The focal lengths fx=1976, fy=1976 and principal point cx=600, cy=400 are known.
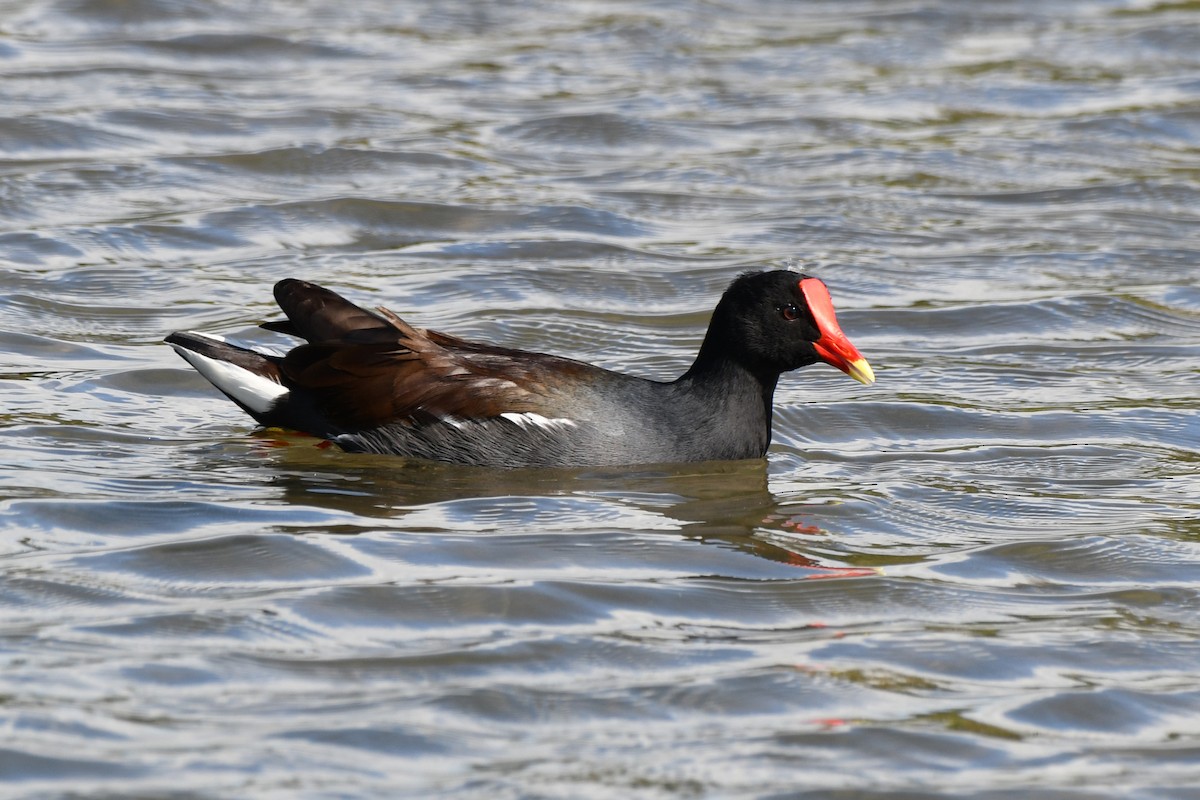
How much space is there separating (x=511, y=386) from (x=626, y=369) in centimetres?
172

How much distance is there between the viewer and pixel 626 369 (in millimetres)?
8836

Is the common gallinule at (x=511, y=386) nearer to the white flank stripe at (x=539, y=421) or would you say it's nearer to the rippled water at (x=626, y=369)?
the white flank stripe at (x=539, y=421)

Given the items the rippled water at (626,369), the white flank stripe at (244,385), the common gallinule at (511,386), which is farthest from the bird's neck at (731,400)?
the white flank stripe at (244,385)

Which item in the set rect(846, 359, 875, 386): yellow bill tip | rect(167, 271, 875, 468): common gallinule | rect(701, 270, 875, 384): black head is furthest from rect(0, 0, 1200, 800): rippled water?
rect(701, 270, 875, 384): black head

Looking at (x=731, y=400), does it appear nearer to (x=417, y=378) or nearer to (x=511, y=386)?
(x=511, y=386)

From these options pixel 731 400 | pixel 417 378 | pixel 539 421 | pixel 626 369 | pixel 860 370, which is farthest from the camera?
pixel 626 369

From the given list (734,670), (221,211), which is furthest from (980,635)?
(221,211)

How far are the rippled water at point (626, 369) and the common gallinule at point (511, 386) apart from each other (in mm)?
126

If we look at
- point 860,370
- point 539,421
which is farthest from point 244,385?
point 860,370

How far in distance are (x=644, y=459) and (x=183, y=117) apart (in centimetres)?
593

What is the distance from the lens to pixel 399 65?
45.1 ft

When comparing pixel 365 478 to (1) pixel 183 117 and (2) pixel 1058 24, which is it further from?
(2) pixel 1058 24

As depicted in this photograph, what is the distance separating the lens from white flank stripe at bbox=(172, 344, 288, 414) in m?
7.46

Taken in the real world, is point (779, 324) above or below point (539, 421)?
above
